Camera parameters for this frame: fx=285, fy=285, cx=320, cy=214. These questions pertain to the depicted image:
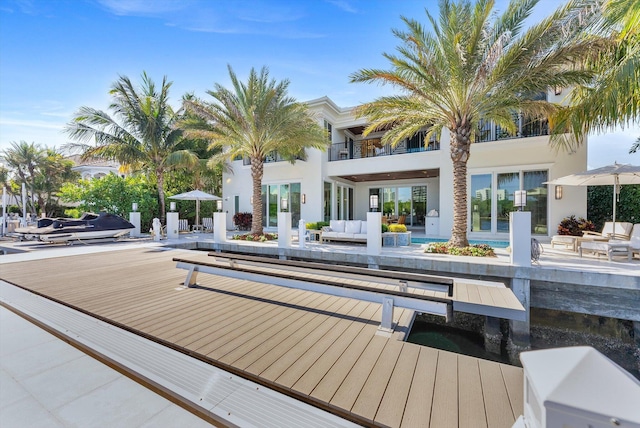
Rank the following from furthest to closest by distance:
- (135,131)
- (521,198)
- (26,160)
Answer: (26,160)
(135,131)
(521,198)

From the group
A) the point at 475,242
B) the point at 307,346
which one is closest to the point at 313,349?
the point at 307,346

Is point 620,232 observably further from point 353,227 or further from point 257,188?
point 257,188

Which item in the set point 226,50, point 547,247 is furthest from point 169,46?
point 547,247

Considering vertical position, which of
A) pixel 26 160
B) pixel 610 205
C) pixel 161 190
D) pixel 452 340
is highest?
pixel 26 160

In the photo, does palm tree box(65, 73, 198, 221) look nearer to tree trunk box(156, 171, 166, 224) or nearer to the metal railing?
tree trunk box(156, 171, 166, 224)

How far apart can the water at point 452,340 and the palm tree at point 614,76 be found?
568cm

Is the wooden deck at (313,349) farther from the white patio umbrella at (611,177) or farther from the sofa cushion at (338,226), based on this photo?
the white patio umbrella at (611,177)

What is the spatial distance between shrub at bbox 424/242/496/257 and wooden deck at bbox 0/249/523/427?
4.98m

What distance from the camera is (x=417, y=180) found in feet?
55.6

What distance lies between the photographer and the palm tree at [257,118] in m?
11.2

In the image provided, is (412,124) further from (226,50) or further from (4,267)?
(4,267)

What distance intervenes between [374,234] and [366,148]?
9612 millimetres

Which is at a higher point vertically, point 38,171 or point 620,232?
point 38,171

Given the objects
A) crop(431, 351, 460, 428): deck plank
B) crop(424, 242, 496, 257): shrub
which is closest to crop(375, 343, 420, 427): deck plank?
crop(431, 351, 460, 428): deck plank
